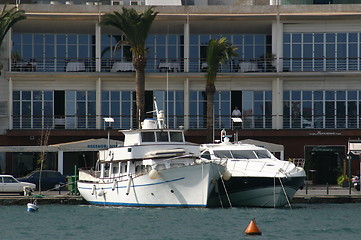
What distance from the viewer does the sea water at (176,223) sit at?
125ft

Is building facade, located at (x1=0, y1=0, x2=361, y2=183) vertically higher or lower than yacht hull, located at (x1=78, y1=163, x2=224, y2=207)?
higher

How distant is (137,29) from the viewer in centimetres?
6269

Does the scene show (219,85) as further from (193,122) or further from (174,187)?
(174,187)

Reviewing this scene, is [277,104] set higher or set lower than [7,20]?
lower


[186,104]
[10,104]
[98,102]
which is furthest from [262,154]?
[10,104]

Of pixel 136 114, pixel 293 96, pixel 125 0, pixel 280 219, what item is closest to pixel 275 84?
pixel 293 96

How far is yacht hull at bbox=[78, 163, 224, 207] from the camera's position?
1837 inches

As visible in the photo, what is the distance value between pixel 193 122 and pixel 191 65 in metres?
4.40

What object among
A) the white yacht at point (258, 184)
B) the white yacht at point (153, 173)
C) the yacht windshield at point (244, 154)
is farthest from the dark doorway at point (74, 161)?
the white yacht at point (258, 184)

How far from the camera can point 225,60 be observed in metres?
64.9

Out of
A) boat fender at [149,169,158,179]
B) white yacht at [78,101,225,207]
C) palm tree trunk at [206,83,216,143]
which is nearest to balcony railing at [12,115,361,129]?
palm tree trunk at [206,83,216,143]

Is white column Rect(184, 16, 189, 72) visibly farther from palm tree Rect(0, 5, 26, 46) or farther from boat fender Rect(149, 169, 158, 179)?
boat fender Rect(149, 169, 158, 179)

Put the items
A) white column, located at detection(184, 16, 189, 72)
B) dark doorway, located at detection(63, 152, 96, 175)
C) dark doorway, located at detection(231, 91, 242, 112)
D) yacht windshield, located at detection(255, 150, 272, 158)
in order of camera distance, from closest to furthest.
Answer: yacht windshield, located at detection(255, 150, 272, 158)
white column, located at detection(184, 16, 189, 72)
dark doorway, located at detection(63, 152, 96, 175)
dark doorway, located at detection(231, 91, 242, 112)

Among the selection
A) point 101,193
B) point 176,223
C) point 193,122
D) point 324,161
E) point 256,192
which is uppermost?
point 193,122
